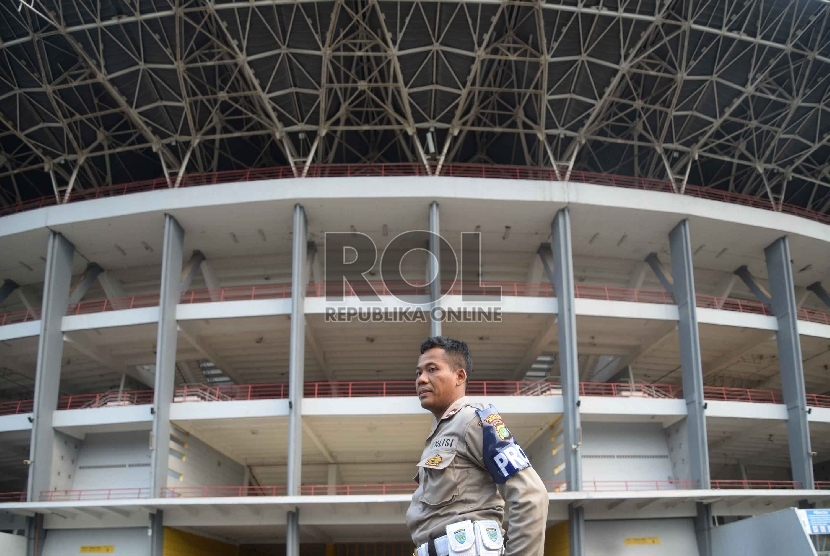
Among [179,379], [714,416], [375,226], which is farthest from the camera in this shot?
[179,379]

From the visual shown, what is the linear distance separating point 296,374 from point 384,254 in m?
9.07

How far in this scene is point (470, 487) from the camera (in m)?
4.37

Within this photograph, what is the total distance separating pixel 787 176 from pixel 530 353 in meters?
15.5

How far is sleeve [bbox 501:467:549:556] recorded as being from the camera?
3891 mm

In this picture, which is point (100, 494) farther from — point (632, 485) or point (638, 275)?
point (638, 275)

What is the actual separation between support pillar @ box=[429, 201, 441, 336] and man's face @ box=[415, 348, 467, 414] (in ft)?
89.2

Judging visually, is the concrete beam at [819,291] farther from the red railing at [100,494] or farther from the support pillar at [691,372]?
the red railing at [100,494]

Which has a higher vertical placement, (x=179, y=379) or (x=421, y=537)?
(x=179, y=379)

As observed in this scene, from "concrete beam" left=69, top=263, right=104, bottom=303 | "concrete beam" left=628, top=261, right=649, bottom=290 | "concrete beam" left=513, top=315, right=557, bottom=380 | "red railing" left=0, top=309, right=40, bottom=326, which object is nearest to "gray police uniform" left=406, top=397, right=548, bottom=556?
"concrete beam" left=513, top=315, right=557, bottom=380

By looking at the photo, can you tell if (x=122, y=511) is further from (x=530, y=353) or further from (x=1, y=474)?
(x=530, y=353)

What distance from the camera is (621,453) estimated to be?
34.9 metres

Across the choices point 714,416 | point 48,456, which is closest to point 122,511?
point 48,456

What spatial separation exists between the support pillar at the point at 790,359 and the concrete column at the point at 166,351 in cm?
2609

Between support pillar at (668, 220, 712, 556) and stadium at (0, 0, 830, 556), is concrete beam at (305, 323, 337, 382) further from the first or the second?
support pillar at (668, 220, 712, 556)
